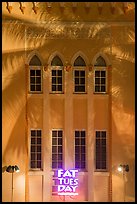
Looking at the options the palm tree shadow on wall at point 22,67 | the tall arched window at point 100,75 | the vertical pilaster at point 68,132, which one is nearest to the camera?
the palm tree shadow on wall at point 22,67

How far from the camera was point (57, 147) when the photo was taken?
16.6 meters

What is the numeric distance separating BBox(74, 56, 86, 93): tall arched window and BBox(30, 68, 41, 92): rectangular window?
1451 millimetres

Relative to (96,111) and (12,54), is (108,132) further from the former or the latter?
(12,54)

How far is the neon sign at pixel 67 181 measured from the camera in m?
16.2

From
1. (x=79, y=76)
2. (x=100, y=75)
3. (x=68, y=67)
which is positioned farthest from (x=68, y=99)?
(x=100, y=75)

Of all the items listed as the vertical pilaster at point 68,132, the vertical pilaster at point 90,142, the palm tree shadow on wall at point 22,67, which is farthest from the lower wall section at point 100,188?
the palm tree shadow on wall at point 22,67

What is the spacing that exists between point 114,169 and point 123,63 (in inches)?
166

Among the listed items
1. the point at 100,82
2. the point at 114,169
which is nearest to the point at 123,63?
the point at 100,82

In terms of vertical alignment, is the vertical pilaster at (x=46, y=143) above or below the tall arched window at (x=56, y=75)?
below

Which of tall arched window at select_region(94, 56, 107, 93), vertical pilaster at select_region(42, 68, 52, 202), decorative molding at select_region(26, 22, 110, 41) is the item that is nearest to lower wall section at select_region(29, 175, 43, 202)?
vertical pilaster at select_region(42, 68, 52, 202)

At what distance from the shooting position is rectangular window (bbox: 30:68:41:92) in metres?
16.7

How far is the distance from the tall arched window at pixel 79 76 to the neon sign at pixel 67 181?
10.7 ft

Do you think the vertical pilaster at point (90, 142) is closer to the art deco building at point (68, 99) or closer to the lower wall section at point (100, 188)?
the art deco building at point (68, 99)

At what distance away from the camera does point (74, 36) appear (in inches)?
653
